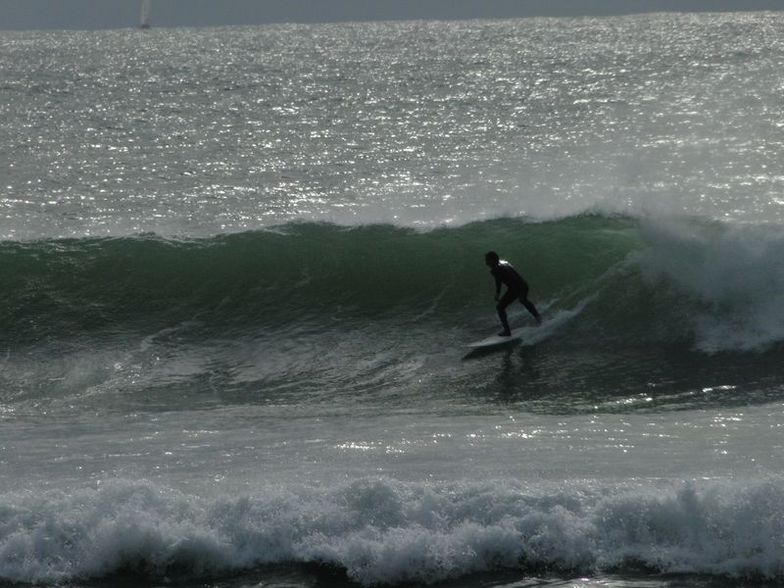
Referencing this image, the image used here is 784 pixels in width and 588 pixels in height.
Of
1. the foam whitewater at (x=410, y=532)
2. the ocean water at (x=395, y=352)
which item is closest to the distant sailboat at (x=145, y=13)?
the ocean water at (x=395, y=352)

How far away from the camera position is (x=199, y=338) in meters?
14.7

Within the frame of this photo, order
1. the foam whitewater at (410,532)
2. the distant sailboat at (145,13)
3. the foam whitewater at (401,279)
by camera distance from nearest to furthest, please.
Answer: the foam whitewater at (410,532) → the foam whitewater at (401,279) → the distant sailboat at (145,13)

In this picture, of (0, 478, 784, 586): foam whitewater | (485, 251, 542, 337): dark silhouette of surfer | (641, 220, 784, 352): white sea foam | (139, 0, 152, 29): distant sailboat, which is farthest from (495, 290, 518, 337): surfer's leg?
(139, 0, 152, 29): distant sailboat

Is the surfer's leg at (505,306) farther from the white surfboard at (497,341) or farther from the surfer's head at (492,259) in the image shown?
the surfer's head at (492,259)

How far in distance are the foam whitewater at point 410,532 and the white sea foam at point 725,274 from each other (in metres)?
5.51

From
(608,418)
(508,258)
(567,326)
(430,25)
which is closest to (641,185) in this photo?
(508,258)

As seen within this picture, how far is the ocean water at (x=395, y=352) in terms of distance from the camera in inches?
322

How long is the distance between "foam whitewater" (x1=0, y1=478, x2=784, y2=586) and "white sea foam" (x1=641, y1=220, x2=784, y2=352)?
5515 mm

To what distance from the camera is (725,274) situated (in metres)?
14.6

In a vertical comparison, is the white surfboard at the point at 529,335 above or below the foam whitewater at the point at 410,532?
above

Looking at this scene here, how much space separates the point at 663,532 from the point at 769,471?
1269 mm

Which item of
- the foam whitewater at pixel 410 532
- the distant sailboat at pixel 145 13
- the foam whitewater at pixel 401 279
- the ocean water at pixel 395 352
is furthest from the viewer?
the distant sailboat at pixel 145 13

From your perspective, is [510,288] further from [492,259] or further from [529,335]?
[529,335]

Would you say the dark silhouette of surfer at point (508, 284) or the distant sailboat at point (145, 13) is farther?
the distant sailboat at point (145, 13)
